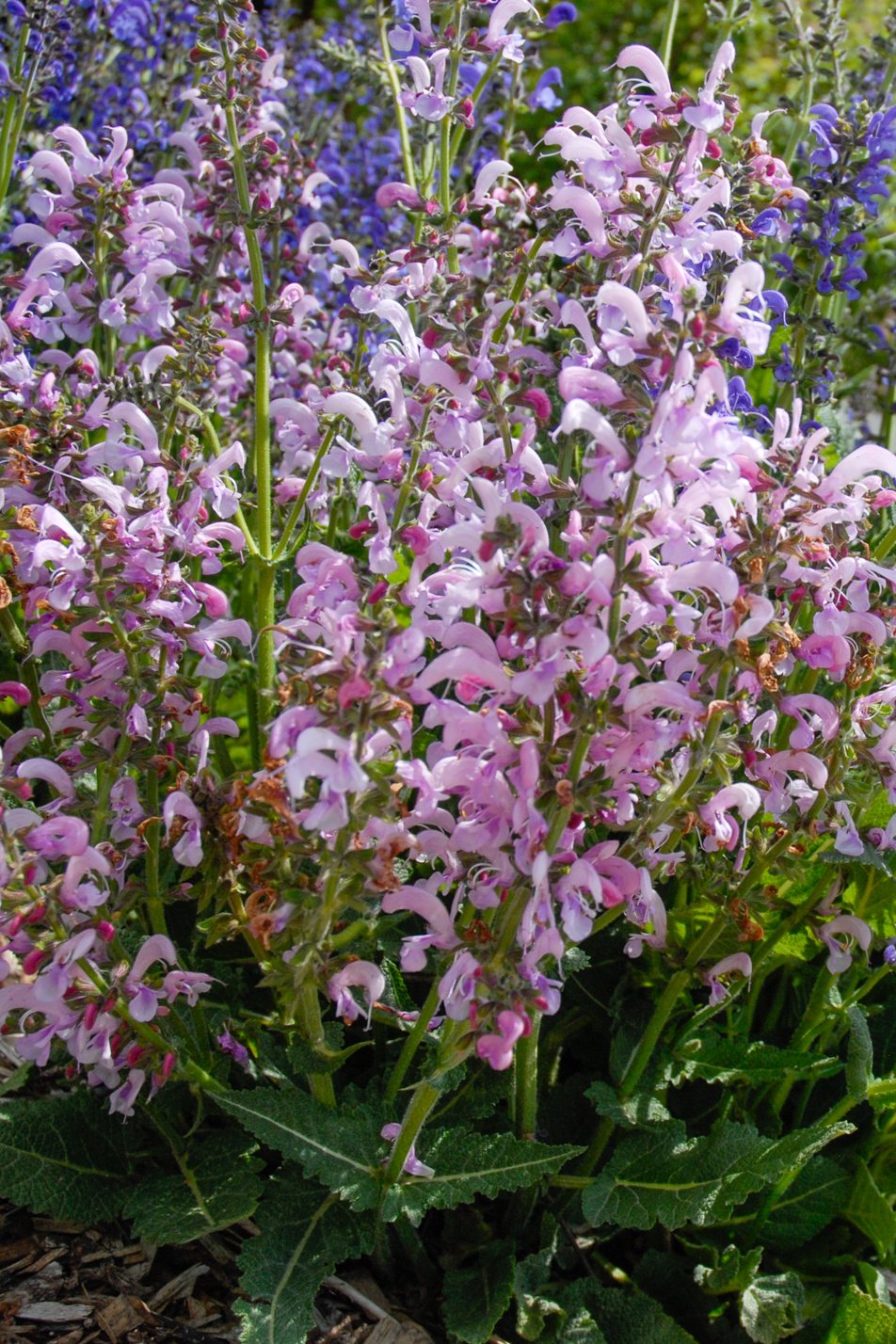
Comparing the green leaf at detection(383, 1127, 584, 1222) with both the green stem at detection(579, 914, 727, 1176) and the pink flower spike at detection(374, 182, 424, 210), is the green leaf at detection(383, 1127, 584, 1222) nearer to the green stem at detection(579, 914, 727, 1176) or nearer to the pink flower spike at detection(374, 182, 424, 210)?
the green stem at detection(579, 914, 727, 1176)

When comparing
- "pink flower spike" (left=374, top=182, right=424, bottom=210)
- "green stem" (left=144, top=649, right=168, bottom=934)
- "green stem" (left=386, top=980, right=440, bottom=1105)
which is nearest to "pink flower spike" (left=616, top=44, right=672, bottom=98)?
"pink flower spike" (left=374, top=182, right=424, bottom=210)

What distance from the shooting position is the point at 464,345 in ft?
6.05

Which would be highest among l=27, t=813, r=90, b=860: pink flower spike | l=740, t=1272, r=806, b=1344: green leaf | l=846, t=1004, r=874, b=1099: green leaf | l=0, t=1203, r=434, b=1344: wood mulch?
l=27, t=813, r=90, b=860: pink flower spike

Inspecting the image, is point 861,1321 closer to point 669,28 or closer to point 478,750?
point 478,750

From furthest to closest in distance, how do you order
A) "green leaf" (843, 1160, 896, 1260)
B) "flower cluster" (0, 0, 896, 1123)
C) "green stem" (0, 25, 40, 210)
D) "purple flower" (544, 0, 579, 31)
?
"purple flower" (544, 0, 579, 31) < "green stem" (0, 25, 40, 210) < "green leaf" (843, 1160, 896, 1260) < "flower cluster" (0, 0, 896, 1123)

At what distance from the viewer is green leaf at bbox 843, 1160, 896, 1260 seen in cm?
230

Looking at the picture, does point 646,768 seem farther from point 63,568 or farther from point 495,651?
point 63,568

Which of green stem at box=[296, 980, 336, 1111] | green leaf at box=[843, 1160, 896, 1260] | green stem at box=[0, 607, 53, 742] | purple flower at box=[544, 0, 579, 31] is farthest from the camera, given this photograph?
purple flower at box=[544, 0, 579, 31]

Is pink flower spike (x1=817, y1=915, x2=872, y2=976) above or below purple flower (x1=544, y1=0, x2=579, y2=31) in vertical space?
below

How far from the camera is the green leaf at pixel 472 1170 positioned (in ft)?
6.42

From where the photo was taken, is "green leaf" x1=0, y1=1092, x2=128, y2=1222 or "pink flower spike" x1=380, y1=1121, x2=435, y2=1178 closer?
"pink flower spike" x1=380, y1=1121, x2=435, y2=1178

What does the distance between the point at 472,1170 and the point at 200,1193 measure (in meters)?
0.45

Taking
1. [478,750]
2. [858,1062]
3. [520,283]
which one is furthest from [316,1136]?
[520,283]

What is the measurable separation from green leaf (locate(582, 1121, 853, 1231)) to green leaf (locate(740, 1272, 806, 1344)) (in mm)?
134
